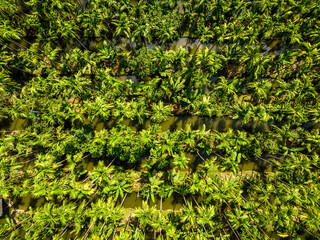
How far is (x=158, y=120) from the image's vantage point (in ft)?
21.4

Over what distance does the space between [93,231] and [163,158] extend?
4.07 m

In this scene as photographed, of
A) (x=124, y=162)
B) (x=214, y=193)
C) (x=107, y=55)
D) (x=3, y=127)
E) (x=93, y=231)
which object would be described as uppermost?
(x=107, y=55)

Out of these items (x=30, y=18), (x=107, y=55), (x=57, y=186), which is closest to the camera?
(x=57, y=186)

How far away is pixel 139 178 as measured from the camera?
6809 mm

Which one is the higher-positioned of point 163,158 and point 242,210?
point 163,158

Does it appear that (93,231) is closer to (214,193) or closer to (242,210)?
(214,193)

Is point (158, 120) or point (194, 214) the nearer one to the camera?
point (194, 214)

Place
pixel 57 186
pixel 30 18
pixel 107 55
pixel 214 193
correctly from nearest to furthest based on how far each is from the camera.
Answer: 1. pixel 57 186
2. pixel 214 193
3. pixel 107 55
4. pixel 30 18

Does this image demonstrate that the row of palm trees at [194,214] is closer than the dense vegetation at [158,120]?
Yes

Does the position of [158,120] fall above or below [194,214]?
above

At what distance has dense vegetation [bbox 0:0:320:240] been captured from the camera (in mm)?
5824

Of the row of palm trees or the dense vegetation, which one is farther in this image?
the dense vegetation

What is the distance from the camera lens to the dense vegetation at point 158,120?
229 inches

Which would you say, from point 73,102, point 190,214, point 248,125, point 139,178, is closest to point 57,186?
point 139,178
